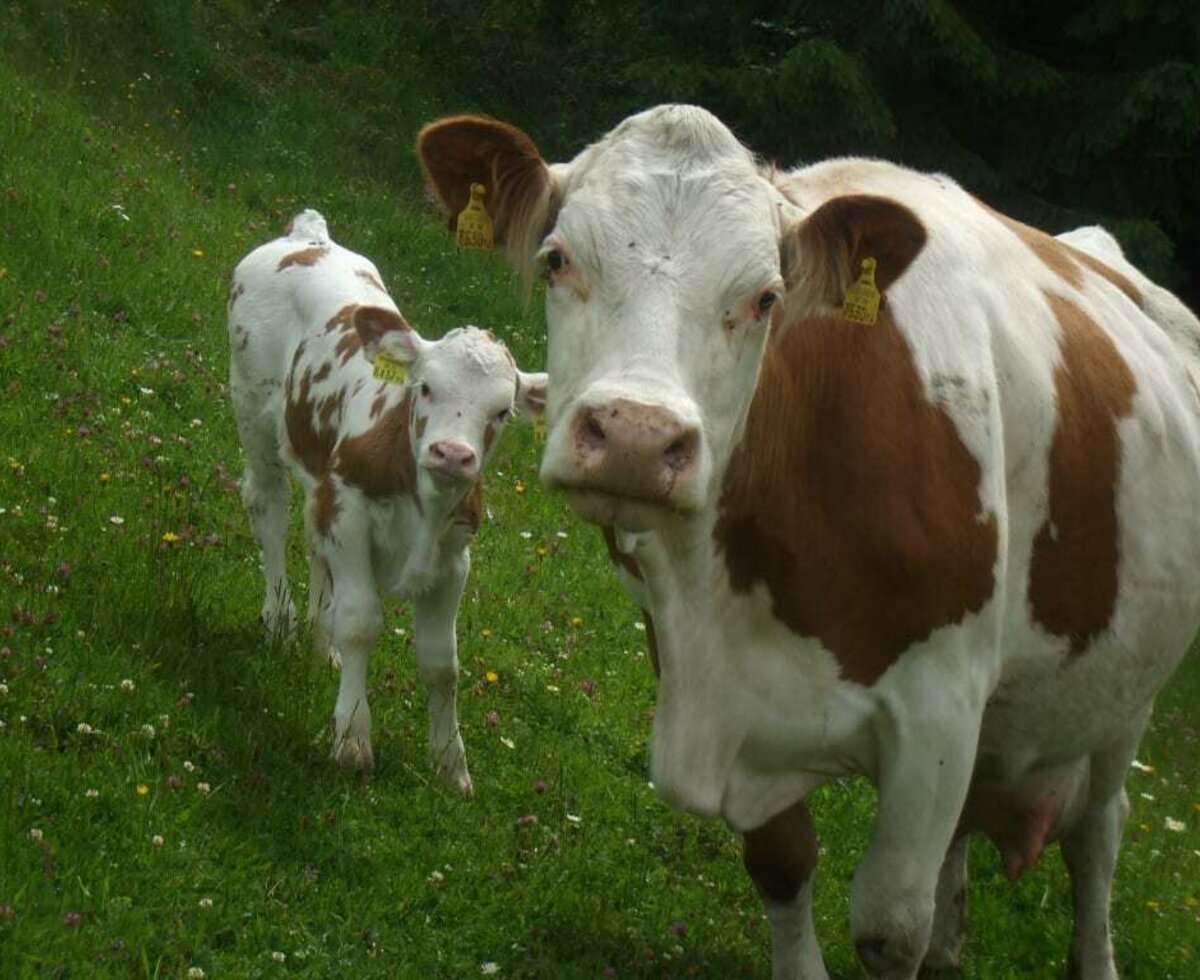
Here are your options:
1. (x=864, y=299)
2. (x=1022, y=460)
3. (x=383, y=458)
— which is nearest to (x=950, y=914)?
(x=1022, y=460)

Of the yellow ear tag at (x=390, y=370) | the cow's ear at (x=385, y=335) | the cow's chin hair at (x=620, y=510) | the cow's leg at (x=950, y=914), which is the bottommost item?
the cow's leg at (x=950, y=914)

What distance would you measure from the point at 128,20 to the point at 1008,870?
54.0 feet

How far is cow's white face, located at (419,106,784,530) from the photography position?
167 inches

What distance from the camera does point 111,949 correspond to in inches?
194

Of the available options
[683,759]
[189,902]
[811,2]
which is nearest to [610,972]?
[683,759]

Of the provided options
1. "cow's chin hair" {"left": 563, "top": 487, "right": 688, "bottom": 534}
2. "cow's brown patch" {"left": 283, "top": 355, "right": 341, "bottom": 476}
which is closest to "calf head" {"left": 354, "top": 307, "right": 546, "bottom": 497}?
"cow's brown patch" {"left": 283, "top": 355, "right": 341, "bottom": 476}

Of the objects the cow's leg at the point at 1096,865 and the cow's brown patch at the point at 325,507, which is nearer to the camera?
the cow's leg at the point at 1096,865

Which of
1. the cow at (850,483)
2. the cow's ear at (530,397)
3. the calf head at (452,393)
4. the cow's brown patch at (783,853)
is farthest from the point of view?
the cow's ear at (530,397)

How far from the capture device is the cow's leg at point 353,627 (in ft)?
23.3

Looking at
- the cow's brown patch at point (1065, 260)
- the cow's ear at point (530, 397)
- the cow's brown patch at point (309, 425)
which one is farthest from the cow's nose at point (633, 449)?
the cow's brown patch at point (309, 425)

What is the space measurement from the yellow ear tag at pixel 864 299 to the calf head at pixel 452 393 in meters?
2.48

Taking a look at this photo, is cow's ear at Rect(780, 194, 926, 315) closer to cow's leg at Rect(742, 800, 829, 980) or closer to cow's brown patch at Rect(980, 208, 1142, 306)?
cow's brown patch at Rect(980, 208, 1142, 306)

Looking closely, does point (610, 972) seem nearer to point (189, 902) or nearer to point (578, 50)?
point (189, 902)

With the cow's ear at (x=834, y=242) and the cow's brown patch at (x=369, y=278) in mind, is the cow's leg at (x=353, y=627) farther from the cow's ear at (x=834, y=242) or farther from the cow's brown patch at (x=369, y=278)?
the cow's ear at (x=834, y=242)
